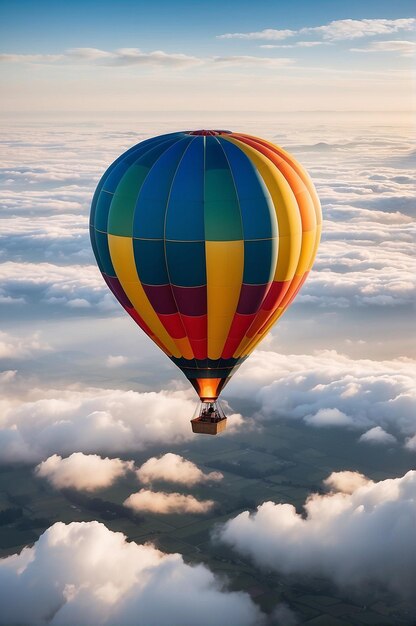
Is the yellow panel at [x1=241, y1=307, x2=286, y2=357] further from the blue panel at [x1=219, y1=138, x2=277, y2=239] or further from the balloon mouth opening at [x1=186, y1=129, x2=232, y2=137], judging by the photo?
the balloon mouth opening at [x1=186, y1=129, x2=232, y2=137]

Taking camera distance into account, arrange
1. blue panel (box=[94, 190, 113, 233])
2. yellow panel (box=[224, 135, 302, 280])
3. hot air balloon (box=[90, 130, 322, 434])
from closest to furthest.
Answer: hot air balloon (box=[90, 130, 322, 434]) < yellow panel (box=[224, 135, 302, 280]) < blue panel (box=[94, 190, 113, 233])

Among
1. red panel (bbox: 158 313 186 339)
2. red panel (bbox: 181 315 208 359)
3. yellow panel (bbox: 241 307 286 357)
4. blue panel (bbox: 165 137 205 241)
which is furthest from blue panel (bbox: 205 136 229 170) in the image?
yellow panel (bbox: 241 307 286 357)

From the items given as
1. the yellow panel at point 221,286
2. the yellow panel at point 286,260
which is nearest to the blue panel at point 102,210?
the yellow panel at point 221,286

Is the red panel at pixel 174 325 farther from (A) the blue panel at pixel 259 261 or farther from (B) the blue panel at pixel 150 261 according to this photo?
(A) the blue panel at pixel 259 261

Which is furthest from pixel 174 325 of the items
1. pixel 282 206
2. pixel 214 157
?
pixel 214 157

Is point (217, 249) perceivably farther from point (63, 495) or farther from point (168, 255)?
point (63, 495)

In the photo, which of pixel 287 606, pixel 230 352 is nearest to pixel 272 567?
pixel 287 606
